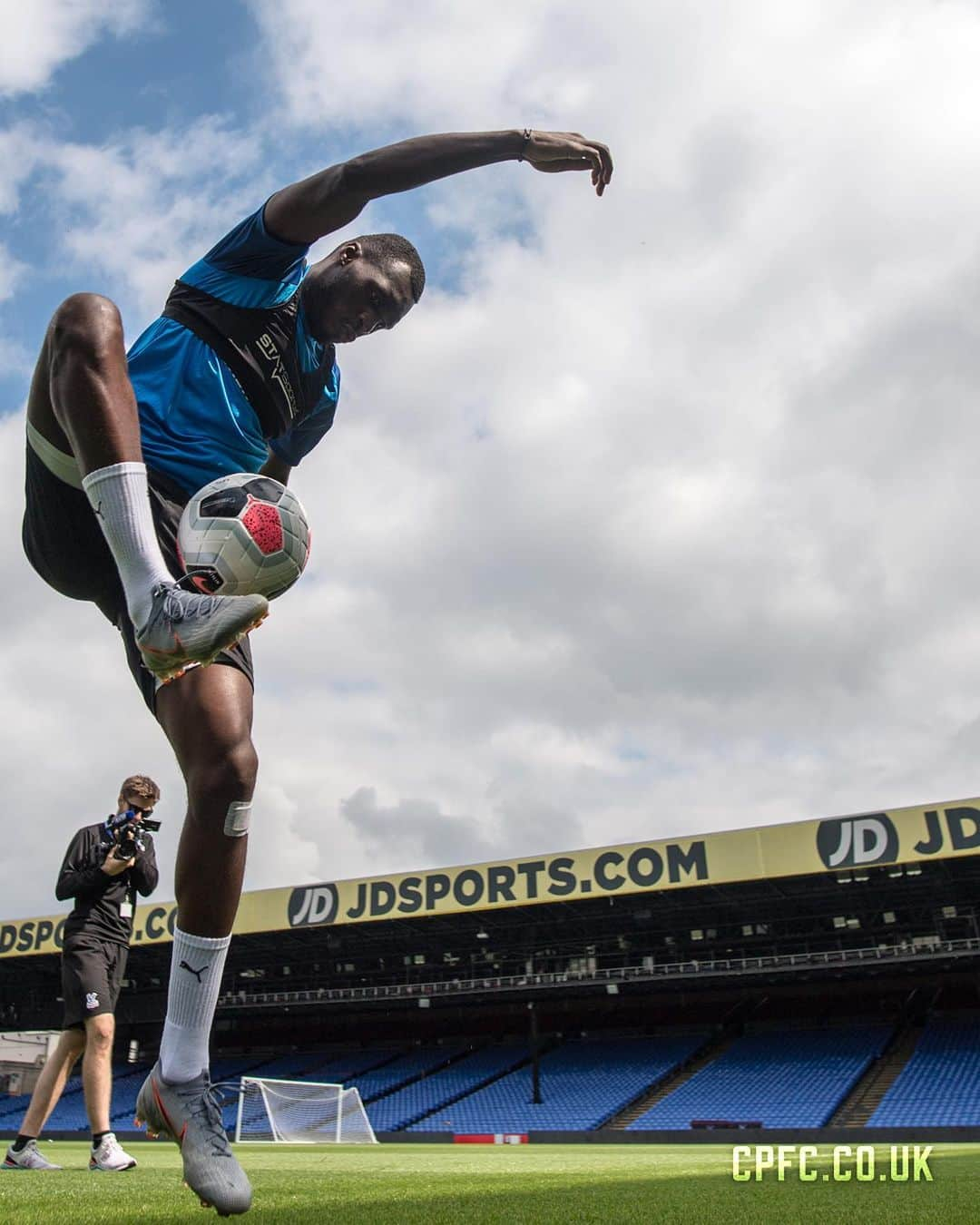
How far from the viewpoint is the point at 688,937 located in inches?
1077

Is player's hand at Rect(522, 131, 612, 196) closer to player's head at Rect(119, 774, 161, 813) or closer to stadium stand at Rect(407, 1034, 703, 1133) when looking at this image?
player's head at Rect(119, 774, 161, 813)

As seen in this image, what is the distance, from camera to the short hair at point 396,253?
2486 mm

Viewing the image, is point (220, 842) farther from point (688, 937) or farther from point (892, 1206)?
point (688, 937)

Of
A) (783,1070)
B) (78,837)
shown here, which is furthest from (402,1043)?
(78,837)

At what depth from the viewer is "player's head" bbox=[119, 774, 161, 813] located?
423cm

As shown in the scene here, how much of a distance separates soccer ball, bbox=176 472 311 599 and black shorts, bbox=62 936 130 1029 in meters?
3.00

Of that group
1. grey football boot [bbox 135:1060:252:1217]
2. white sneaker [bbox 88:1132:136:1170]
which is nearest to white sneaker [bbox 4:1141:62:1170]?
white sneaker [bbox 88:1132:136:1170]

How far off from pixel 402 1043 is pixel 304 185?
33.3 m

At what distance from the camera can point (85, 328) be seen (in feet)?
6.40

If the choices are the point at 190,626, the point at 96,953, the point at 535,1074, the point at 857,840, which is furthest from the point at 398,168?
the point at 535,1074

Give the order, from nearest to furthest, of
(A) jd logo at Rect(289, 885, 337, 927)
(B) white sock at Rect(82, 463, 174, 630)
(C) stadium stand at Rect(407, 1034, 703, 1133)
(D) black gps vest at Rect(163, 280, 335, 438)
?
(B) white sock at Rect(82, 463, 174, 630) < (D) black gps vest at Rect(163, 280, 335, 438) < (C) stadium stand at Rect(407, 1034, 703, 1133) < (A) jd logo at Rect(289, 885, 337, 927)

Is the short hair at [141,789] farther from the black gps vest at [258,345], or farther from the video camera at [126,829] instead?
the black gps vest at [258,345]

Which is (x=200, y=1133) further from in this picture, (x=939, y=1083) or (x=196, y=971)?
(x=939, y=1083)

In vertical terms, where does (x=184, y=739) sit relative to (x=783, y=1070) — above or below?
below
